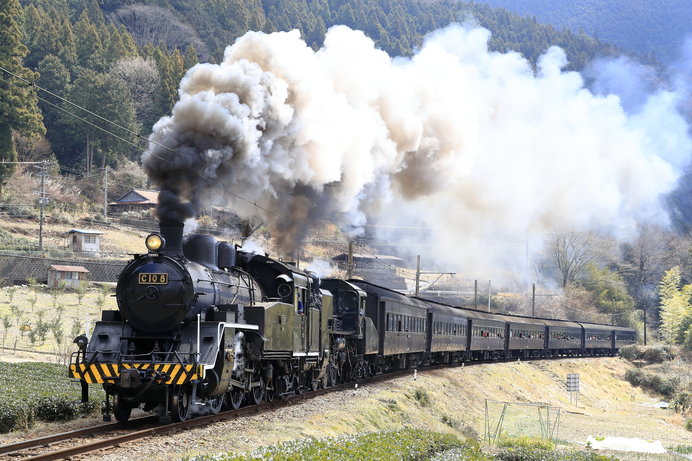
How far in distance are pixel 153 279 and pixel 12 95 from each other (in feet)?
192

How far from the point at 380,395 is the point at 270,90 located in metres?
9.46

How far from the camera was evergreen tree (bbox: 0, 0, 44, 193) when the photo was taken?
6481 cm

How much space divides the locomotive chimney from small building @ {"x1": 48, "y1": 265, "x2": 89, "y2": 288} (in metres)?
43.1

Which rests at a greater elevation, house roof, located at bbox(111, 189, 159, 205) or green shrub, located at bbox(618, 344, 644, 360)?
house roof, located at bbox(111, 189, 159, 205)

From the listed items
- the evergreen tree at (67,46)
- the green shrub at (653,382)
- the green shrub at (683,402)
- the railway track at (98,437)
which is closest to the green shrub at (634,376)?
the green shrub at (653,382)

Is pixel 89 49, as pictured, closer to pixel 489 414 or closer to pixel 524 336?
pixel 524 336

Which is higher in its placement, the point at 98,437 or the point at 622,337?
the point at 98,437

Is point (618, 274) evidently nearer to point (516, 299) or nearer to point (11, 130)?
point (516, 299)

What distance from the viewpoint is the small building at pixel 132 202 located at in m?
87.0

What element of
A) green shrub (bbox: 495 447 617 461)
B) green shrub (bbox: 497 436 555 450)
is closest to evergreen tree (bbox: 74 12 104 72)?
green shrub (bbox: 497 436 555 450)

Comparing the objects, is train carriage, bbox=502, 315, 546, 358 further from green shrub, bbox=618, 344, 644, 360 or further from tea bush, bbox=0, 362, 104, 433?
tea bush, bbox=0, 362, 104, 433

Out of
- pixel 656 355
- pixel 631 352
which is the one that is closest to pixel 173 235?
pixel 656 355

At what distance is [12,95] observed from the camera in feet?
221

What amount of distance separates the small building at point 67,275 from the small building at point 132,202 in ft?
93.7
